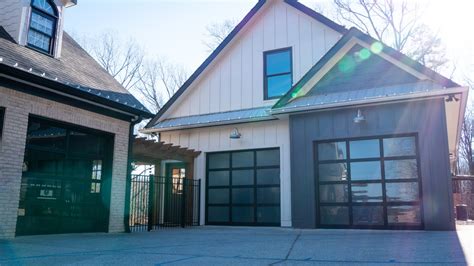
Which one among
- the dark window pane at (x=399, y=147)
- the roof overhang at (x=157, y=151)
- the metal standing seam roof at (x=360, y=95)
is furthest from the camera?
the roof overhang at (x=157, y=151)

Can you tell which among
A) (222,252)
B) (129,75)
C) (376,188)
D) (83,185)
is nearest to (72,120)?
(83,185)

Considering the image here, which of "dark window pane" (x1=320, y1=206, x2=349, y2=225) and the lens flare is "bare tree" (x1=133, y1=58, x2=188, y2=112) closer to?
the lens flare

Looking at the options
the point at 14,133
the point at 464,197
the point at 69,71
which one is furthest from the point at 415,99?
the point at 464,197

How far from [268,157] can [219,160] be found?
184cm

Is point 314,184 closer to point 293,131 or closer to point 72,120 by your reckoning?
point 293,131

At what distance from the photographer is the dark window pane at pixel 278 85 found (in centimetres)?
1398

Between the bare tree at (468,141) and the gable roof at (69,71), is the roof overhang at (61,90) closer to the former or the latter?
the gable roof at (69,71)

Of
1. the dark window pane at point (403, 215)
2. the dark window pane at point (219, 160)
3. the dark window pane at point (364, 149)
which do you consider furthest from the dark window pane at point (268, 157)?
the dark window pane at point (403, 215)

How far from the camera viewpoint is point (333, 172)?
11508mm

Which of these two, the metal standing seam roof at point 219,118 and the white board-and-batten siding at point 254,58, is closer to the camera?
the metal standing seam roof at point 219,118

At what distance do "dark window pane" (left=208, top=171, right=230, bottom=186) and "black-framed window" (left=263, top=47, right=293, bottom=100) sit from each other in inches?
114

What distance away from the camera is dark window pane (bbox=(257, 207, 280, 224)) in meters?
12.9

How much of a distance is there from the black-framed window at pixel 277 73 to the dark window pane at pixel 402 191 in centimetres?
479

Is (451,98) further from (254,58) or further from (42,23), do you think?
(42,23)
